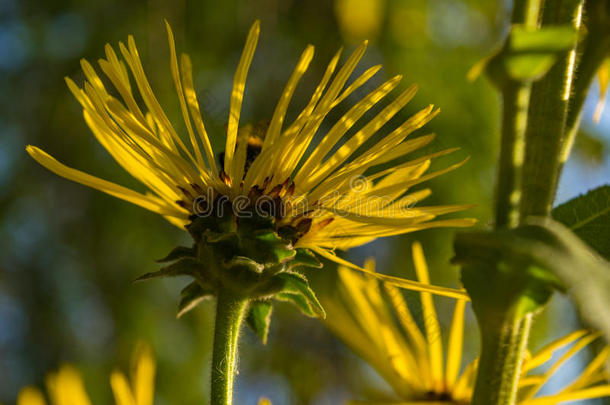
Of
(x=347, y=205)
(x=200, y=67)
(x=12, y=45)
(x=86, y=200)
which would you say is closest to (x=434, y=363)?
(x=347, y=205)

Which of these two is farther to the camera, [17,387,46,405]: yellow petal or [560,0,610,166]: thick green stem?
[17,387,46,405]: yellow petal


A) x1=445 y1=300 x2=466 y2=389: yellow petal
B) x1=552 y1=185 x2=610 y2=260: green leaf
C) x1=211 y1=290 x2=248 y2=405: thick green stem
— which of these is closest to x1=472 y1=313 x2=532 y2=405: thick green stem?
x1=552 y1=185 x2=610 y2=260: green leaf

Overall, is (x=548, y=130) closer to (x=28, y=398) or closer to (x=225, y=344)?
(x=225, y=344)

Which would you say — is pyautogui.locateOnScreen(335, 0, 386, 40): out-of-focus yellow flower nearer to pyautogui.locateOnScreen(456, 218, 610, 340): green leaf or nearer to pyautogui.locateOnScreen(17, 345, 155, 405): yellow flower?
pyautogui.locateOnScreen(17, 345, 155, 405): yellow flower

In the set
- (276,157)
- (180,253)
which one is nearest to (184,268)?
(180,253)

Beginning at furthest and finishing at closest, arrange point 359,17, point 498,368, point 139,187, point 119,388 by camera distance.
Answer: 1. point 139,187
2. point 359,17
3. point 119,388
4. point 498,368
